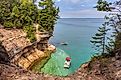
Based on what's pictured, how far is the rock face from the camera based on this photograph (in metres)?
52.7

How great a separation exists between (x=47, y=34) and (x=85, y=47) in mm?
17336

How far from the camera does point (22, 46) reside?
57750mm

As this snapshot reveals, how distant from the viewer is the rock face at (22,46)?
5266 centimetres

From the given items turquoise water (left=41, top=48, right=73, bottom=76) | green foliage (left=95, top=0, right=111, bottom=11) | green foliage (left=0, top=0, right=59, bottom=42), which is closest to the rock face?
green foliage (left=0, top=0, right=59, bottom=42)

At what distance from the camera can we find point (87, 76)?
13680 mm

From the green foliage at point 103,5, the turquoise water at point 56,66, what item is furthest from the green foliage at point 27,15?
the green foliage at point 103,5

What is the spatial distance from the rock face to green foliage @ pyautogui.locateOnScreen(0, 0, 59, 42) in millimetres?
2064

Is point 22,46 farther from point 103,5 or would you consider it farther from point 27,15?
point 103,5

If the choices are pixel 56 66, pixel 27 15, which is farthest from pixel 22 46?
pixel 27 15

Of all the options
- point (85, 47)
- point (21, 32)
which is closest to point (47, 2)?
point (21, 32)

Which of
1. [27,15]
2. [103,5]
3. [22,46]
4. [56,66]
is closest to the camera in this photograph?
[103,5]

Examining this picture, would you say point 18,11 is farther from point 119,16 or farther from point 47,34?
point 119,16

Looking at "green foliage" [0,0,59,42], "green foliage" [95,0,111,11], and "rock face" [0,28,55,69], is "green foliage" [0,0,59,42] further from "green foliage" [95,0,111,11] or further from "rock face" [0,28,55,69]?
"green foliage" [95,0,111,11]

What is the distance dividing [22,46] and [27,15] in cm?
1505
